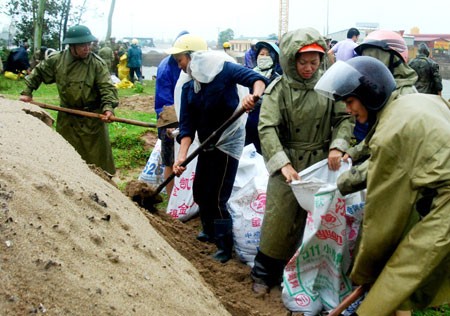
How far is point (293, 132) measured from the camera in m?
4.06

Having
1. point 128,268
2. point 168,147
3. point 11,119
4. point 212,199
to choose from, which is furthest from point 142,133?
point 128,268

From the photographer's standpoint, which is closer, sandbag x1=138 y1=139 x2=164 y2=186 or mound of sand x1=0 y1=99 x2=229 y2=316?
mound of sand x1=0 y1=99 x2=229 y2=316

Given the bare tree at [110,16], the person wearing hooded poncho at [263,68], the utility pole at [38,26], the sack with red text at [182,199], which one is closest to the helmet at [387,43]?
the person wearing hooded poncho at [263,68]

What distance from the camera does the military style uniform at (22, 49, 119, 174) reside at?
19.0ft

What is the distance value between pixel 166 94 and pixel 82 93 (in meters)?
0.82

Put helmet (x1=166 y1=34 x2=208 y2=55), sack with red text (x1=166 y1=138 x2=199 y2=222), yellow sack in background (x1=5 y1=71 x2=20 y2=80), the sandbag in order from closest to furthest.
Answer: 1. helmet (x1=166 y1=34 x2=208 y2=55)
2. sack with red text (x1=166 y1=138 x2=199 y2=222)
3. the sandbag
4. yellow sack in background (x1=5 y1=71 x2=20 y2=80)

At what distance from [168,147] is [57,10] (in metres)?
20.0

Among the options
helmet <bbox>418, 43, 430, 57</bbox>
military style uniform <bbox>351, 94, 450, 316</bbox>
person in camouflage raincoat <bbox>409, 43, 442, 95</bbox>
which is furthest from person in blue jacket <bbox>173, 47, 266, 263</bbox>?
helmet <bbox>418, 43, 430, 57</bbox>

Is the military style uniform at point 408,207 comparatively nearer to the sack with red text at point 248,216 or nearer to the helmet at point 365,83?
the helmet at point 365,83

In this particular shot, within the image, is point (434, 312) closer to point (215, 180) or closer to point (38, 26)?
point (215, 180)

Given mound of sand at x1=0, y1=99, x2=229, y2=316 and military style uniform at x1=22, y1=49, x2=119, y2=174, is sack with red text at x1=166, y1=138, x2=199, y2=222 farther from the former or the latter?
mound of sand at x1=0, y1=99, x2=229, y2=316

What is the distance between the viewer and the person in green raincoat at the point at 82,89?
5750mm

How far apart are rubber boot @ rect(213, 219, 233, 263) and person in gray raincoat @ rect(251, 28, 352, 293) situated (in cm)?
61

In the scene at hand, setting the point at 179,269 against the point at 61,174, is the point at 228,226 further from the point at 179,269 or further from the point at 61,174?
the point at 61,174
